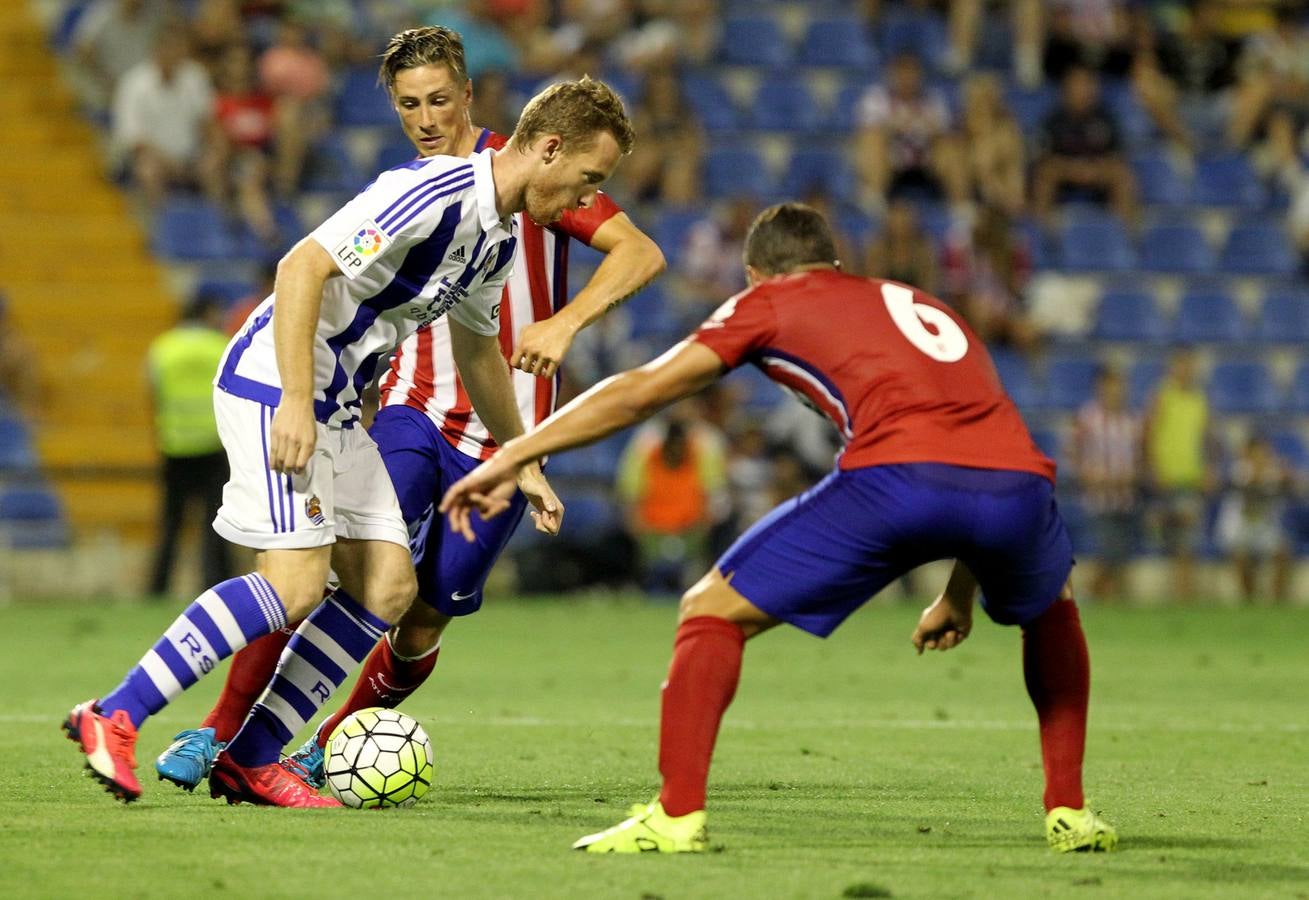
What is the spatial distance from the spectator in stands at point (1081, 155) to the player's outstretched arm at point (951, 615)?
578 inches

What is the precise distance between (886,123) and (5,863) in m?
15.2

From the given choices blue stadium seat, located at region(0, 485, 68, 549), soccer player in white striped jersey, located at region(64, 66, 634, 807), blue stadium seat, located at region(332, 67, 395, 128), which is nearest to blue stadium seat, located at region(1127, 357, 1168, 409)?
blue stadium seat, located at region(332, 67, 395, 128)

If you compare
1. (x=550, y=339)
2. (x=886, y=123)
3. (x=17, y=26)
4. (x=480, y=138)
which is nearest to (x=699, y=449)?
(x=886, y=123)

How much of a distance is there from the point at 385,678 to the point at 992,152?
1345 cm

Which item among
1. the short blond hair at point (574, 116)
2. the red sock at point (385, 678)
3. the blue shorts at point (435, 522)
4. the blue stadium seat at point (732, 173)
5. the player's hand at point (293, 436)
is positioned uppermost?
the blue stadium seat at point (732, 173)

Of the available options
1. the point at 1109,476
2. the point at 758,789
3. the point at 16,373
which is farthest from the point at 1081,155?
the point at 758,789

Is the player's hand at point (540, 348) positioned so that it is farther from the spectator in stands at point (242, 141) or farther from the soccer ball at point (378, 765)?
the spectator in stands at point (242, 141)

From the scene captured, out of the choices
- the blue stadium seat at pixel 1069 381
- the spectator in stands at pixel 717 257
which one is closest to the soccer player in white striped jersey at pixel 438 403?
the spectator in stands at pixel 717 257

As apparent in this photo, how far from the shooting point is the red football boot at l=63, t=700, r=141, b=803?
5285 millimetres

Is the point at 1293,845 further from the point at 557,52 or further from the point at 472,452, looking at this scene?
the point at 557,52

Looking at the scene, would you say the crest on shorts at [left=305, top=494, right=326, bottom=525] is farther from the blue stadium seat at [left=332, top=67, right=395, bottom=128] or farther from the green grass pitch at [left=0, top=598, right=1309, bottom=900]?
the blue stadium seat at [left=332, top=67, right=395, bottom=128]

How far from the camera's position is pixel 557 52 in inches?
757

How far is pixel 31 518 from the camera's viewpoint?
635 inches

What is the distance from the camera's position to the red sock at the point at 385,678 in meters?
6.84
